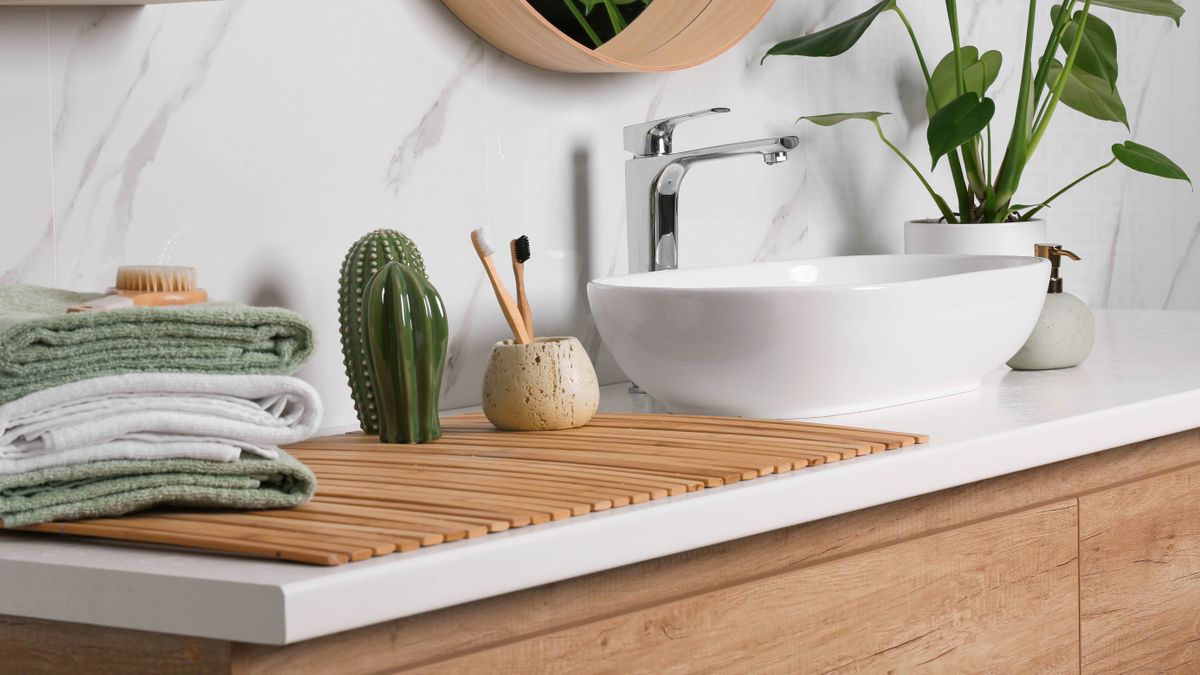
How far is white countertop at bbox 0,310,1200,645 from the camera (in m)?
0.72

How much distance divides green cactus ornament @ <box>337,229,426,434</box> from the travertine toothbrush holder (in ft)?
0.34

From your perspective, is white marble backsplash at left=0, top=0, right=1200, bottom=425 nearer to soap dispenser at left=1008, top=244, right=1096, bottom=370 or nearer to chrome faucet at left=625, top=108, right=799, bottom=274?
chrome faucet at left=625, top=108, right=799, bottom=274

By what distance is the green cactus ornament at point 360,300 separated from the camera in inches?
45.9

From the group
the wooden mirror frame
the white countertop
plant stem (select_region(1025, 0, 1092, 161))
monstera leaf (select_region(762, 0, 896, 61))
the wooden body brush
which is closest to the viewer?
the white countertop

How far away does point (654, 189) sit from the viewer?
1471mm

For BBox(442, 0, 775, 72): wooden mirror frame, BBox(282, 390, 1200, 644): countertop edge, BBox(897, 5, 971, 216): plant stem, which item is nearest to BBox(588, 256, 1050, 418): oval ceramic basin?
BBox(282, 390, 1200, 644): countertop edge

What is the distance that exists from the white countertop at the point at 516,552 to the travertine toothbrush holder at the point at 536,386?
0.81 ft

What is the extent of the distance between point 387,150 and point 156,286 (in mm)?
397

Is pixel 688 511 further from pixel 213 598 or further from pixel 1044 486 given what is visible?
pixel 1044 486

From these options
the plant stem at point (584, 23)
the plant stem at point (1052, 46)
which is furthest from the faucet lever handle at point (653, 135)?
the plant stem at point (1052, 46)

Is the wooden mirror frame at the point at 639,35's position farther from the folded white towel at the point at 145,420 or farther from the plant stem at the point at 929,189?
the folded white towel at the point at 145,420

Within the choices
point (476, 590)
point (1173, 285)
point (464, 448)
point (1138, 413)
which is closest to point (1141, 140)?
point (1173, 285)

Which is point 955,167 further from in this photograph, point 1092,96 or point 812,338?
point 812,338

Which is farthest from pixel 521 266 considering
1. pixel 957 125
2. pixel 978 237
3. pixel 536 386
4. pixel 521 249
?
pixel 978 237
